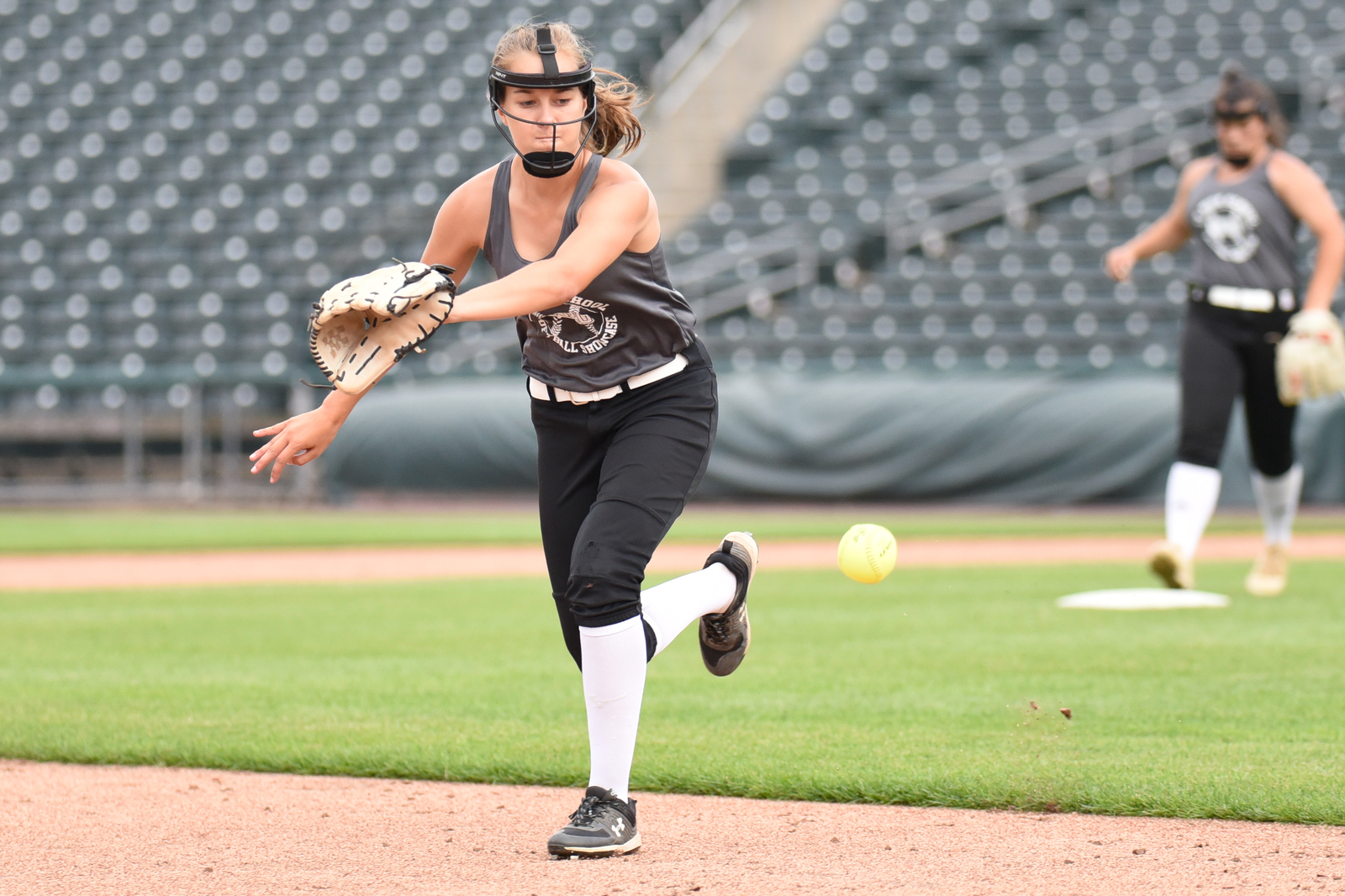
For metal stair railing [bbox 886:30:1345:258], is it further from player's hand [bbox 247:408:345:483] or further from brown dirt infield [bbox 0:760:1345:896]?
player's hand [bbox 247:408:345:483]

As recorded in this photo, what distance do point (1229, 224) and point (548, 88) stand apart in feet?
14.6

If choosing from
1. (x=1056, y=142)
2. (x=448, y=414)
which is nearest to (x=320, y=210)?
(x=448, y=414)

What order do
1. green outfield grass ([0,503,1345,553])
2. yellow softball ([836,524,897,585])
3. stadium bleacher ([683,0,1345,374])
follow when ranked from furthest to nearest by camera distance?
stadium bleacher ([683,0,1345,374]), green outfield grass ([0,503,1345,553]), yellow softball ([836,524,897,585])

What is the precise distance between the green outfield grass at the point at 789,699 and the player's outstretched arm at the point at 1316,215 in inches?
58.1

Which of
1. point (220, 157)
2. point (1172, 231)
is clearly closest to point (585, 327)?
point (1172, 231)

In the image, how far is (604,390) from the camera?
11.1ft

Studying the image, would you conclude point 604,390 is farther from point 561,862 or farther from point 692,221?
point 692,221

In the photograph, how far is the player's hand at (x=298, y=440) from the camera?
2.96 meters

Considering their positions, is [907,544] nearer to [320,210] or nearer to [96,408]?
[96,408]

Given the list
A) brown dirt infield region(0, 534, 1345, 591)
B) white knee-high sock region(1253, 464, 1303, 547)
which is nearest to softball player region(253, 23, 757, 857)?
white knee-high sock region(1253, 464, 1303, 547)

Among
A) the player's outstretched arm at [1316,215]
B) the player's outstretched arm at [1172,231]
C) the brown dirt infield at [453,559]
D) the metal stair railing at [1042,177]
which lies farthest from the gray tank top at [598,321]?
the metal stair railing at [1042,177]

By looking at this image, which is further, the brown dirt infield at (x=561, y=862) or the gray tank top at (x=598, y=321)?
the gray tank top at (x=598, y=321)

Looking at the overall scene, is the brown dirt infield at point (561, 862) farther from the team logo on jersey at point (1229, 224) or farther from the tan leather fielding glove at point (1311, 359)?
the team logo on jersey at point (1229, 224)

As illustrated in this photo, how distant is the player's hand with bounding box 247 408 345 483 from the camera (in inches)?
117
